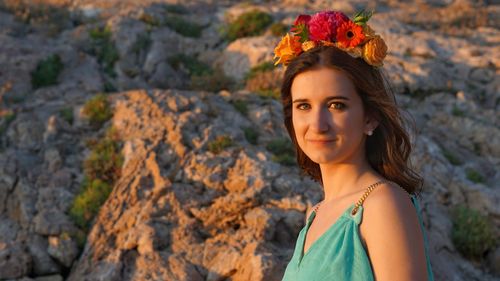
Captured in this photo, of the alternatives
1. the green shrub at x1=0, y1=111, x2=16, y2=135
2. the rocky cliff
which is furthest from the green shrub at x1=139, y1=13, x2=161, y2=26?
the green shrub at x1=0, y1=111, x2=16, y2=135

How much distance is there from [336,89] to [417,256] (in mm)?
906

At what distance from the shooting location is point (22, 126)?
9898 mm

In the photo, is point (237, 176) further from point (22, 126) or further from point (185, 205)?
point (22, 126)

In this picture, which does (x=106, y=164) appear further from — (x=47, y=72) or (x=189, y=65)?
Answer: (x=189, y=65)

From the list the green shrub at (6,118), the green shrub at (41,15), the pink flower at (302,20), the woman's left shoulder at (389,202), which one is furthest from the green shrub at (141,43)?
the woman's left shoulder at (389,202)

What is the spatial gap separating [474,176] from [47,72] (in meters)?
9.11

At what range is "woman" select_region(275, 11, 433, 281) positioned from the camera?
2.48 meters

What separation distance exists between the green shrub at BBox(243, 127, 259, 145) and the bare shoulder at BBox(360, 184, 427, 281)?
263 inches

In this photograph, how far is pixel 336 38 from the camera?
299 cm

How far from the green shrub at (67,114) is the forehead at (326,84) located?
8.04 meters

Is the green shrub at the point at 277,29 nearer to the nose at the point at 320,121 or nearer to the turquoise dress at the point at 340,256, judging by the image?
the nose at the point at 320,121

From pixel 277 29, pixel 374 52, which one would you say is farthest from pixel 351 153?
pixel 277 29

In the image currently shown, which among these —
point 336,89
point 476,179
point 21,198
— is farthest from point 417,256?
point 476,179

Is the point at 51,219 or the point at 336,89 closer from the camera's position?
the point at 336,89
